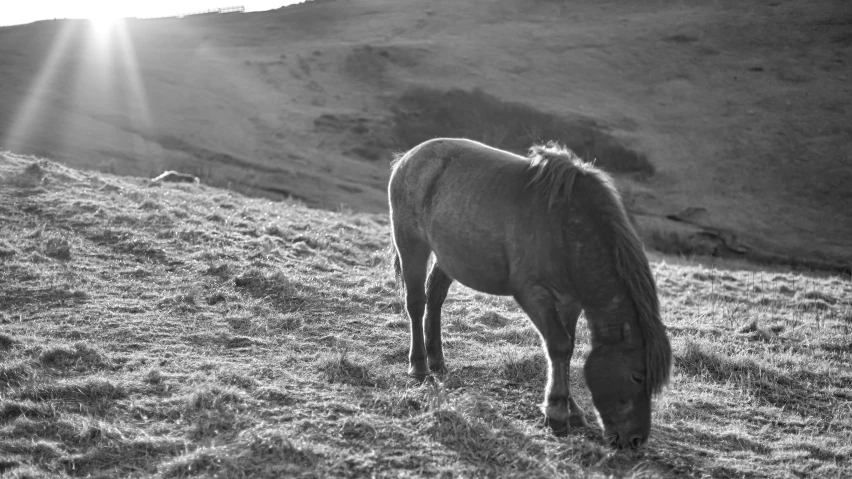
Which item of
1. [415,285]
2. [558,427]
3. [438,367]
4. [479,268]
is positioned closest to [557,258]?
[479,268]

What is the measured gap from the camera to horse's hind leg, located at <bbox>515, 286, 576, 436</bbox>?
18.5 ft

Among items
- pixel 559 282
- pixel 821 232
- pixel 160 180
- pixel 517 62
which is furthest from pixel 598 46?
pixel 559 282

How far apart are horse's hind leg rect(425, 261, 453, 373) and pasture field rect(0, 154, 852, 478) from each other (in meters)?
0.28

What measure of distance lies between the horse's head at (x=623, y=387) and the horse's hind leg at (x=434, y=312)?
2206 mm

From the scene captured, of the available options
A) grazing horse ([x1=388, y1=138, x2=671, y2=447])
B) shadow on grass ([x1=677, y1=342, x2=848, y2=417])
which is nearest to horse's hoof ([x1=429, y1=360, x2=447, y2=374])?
grazing horse ([x1=388, y1=138, x2=671, y2=447])

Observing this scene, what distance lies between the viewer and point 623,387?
518cm

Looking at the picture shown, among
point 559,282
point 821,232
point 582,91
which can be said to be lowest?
point 821,232

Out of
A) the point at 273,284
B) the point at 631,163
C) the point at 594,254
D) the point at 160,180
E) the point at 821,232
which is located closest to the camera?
the point at 594,254

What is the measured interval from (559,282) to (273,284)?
5.04 m

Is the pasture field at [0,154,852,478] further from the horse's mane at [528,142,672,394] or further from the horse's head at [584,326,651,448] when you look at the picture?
the horse's mane at [528,142,672,394]

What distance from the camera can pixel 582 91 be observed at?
42.3 m

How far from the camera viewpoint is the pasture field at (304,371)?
16.8 ft

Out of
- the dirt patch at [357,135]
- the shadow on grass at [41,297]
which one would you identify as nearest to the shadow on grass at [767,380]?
the shadow on grass at [41,297]

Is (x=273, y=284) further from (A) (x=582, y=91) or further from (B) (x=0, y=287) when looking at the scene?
(A) (x=582, y=91)
